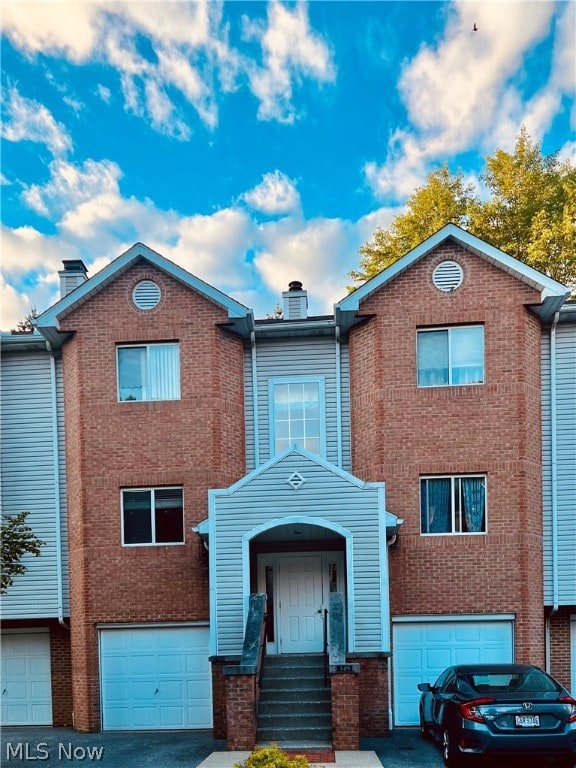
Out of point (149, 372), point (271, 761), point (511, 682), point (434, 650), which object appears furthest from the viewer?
point (149, 372)

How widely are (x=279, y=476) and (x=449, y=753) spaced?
4764mm

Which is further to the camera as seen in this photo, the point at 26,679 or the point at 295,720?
the point at 26,679

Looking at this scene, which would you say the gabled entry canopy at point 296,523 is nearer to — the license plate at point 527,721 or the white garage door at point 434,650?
the white garage door at point 434,650

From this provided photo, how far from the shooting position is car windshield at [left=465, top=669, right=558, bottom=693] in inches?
304

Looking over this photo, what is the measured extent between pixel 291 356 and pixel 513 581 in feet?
20.4

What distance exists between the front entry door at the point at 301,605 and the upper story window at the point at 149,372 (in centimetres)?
421

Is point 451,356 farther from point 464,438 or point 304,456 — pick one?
point 304,456

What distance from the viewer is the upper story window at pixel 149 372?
11.9 m

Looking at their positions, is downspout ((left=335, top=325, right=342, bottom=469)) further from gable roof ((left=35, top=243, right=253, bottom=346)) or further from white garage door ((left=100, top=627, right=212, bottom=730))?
white garage door ((left=100, top=627, right=212, bottom=730))

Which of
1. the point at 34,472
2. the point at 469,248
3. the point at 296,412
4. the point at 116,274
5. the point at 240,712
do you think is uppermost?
the point at 469,248

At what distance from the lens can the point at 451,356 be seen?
11562 millimetres

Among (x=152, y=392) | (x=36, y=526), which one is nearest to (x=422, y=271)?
(x=152, y=392)

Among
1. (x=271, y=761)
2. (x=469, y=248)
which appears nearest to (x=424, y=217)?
(x=469, y=248)

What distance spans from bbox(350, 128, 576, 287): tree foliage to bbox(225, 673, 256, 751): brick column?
1521cm
